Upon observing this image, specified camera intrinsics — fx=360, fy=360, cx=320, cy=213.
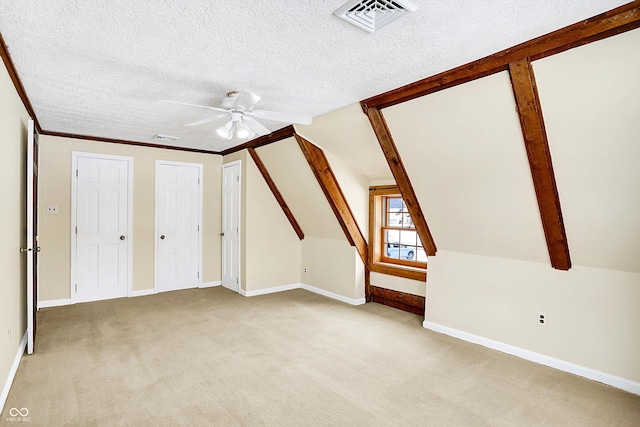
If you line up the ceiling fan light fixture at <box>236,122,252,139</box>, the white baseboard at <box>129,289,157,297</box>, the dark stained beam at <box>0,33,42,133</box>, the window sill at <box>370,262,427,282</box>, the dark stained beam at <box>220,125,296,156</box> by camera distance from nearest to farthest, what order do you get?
the dark stained beam at <box>0,33,42,133</box> → the ceiling fan light fixture at <box>236,122,252,139</box> → the dark stained beam at <box>220,125,296,156</box> → the window sill at <box>370,262,427,282</box> → the white baseboard at <box>129,289,157,297</box>

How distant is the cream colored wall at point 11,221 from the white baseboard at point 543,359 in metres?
3.76

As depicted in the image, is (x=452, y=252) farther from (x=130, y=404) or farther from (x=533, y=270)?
(x=130, y=404)

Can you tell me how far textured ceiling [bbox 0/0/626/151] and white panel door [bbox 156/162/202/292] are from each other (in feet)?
7.66

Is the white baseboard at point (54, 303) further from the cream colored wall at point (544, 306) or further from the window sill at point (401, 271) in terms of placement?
the cream colored wall at point (544, 306)

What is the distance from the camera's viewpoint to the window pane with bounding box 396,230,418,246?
481 cm

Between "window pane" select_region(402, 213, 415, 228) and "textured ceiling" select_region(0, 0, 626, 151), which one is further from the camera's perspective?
"window pane" select_region(402, 213, 415, 228)

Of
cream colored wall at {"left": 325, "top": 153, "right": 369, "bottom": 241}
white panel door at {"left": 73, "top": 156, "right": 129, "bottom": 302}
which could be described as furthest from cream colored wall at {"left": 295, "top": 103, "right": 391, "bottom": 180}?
white panel door at {"left": 73, "top": 156, "right": 129, "bottom": 302}

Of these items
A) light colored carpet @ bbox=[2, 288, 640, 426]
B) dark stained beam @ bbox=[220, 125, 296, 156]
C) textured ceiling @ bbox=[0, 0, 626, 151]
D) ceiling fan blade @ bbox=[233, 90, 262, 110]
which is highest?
textured ceiling @ bbox=[0, 0, 626, 151]

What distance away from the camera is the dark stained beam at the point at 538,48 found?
72.1 inches

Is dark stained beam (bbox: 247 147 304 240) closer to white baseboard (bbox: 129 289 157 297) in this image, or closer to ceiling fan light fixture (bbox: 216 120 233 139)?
ceiling fan light fixture (bbox: 216 120 233 139)

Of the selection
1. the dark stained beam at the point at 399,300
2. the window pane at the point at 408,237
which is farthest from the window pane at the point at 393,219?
the dark stained beam at the point at 399,300

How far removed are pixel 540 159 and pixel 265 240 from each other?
4.01 metres

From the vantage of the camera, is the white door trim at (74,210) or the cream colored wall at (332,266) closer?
the white door trim at (74,210)

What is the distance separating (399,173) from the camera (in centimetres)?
349
